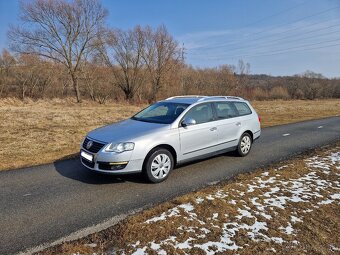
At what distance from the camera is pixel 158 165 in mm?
5238

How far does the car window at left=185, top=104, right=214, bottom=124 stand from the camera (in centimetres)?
597

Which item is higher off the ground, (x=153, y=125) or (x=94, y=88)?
(x=94, y=88)

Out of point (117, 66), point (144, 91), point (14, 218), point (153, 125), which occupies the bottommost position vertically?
point (14, 218)

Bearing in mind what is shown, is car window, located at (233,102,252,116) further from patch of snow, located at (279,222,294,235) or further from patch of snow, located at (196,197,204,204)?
patch of snow, located at (279,222,294,235)

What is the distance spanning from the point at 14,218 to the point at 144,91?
32.8 meters

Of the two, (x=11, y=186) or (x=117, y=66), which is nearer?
(x=11, y=186)

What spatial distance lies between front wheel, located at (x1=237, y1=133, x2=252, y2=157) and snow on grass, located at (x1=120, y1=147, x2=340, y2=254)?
158cm

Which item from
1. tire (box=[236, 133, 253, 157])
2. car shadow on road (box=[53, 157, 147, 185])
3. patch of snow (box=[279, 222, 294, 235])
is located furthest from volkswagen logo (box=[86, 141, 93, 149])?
tire (box=[236, 133, 253, 157])

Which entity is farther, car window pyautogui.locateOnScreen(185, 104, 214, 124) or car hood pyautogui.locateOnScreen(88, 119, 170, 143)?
car window pyautogui.locateOnScreen(185, 104, 214, 124)

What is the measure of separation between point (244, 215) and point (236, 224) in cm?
31

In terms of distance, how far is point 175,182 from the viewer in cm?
533

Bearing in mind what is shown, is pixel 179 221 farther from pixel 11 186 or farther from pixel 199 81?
pixel 199 81

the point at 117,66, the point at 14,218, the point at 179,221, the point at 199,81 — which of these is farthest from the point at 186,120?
the point at 199,81

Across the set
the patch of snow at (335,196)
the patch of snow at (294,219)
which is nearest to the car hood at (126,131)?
the patch of snow at (294,219)
